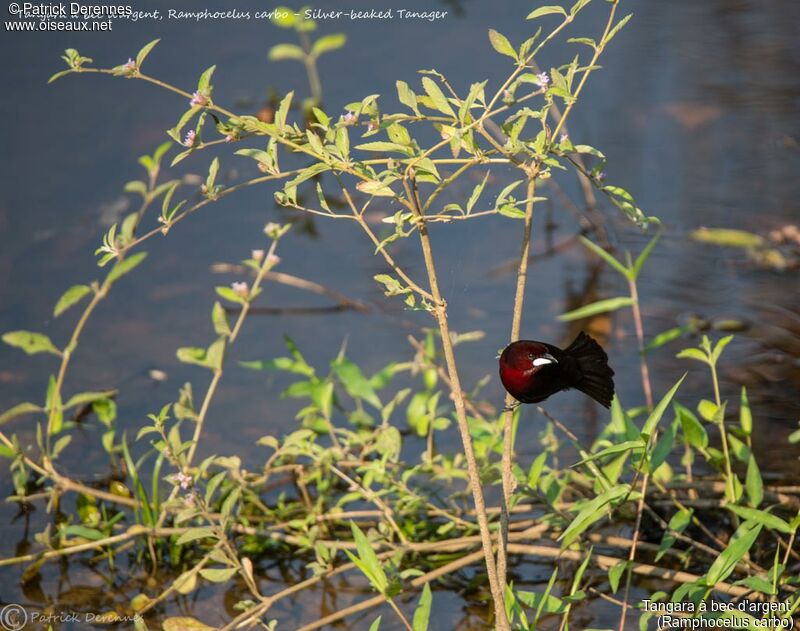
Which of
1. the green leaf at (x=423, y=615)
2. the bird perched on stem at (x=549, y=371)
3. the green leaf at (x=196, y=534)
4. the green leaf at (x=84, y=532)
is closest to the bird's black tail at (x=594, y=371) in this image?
the bird perched on stem at (x=549, y=371)

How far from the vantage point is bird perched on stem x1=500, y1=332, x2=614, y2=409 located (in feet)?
6.21

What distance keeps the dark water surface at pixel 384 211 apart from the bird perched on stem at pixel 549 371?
765 mm

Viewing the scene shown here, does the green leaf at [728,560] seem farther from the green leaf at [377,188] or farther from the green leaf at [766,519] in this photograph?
the green leaf at [377,188]

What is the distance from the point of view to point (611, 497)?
1917 millimetres

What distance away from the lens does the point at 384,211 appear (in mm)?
4289

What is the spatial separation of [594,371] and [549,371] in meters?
0.13

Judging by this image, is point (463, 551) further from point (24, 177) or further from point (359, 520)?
point (24, 177)

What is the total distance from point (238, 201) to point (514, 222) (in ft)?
3.57

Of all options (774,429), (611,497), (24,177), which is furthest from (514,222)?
(611,497)

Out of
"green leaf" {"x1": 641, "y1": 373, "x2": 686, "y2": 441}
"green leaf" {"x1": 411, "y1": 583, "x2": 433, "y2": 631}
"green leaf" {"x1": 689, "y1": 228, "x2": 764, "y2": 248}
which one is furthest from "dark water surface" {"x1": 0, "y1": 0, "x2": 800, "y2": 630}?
"green leaf" {"x1": 641, "y1": 373, "x2": 686, "y2": 441}

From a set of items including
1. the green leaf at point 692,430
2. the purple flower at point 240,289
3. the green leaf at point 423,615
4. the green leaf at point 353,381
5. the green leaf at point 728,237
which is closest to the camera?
the green leaf at point 423,615

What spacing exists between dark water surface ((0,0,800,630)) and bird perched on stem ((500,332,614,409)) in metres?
0.77

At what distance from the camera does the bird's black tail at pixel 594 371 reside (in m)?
1.99

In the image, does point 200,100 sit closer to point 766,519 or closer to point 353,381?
point 353,381
